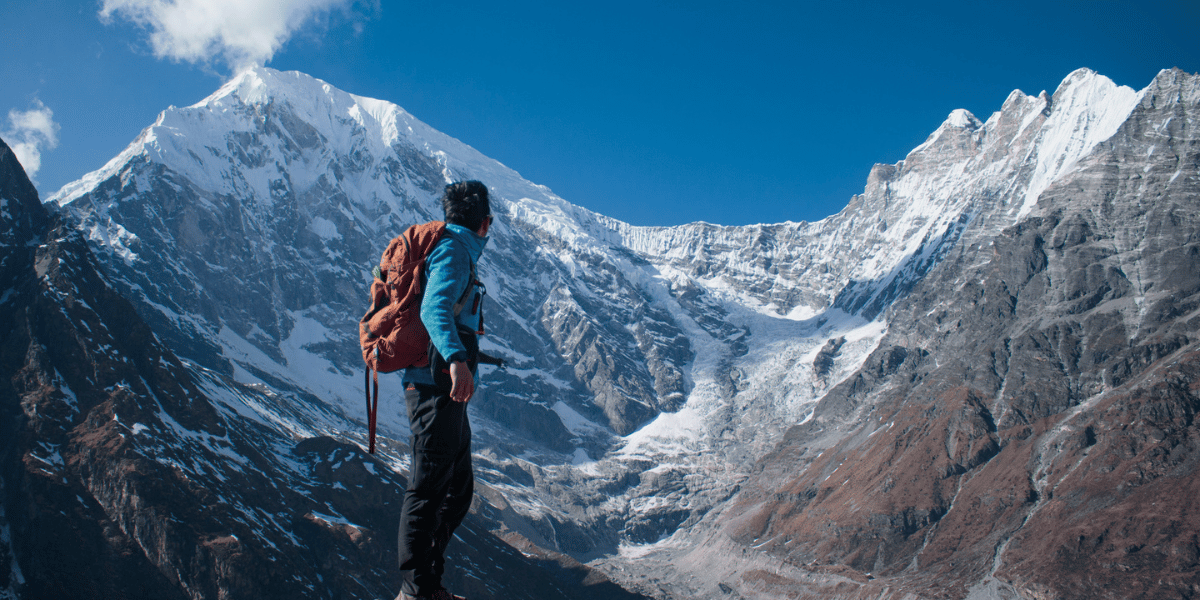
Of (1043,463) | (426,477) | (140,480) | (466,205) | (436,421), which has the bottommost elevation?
(140,480)

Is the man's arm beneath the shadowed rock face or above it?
beneath

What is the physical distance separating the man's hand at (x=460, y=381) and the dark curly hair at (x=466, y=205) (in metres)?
1.89

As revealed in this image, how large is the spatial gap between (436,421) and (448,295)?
125 cm

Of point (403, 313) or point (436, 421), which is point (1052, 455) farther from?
point (403, 313)

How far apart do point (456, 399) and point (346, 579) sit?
96.0 meters

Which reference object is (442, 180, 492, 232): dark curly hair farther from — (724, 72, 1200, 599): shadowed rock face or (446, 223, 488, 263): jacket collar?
(724, 72, 1200, 599): shadowed rock face

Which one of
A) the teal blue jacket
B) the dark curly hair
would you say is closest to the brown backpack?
the teal blue jacket

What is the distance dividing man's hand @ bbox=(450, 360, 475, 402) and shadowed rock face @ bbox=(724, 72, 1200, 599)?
127 metres

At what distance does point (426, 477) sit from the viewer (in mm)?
7336

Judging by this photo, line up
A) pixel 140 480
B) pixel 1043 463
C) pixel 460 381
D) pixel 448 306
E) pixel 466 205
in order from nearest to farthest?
pixel 460 381
pixel 448 306
pixel 466 205
pixel 140 480
pixel 1043 463

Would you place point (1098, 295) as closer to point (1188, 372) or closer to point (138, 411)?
point (1188, 372)

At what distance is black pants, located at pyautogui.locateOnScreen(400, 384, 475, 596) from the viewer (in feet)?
23.9

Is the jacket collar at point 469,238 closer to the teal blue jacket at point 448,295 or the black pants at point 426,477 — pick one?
the teal blue jacket at point 448,295

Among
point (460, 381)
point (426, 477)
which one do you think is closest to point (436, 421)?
point (426, 477)
